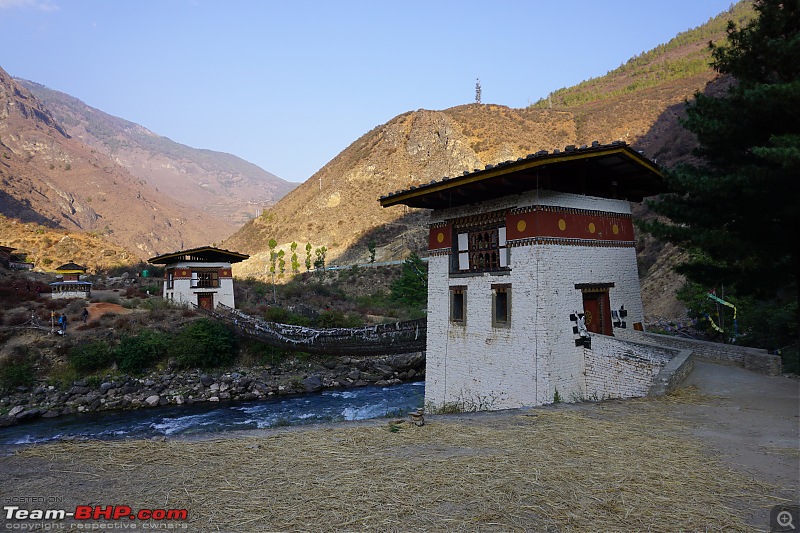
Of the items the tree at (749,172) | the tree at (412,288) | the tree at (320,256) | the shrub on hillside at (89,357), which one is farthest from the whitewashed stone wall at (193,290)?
the tree at (749,172)

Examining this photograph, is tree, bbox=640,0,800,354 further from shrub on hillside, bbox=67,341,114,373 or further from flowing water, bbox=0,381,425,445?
shrub on hillside, bbox=67,341,114,373

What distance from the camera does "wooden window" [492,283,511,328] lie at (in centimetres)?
1265

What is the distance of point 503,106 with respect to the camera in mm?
104188

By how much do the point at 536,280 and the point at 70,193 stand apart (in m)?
149

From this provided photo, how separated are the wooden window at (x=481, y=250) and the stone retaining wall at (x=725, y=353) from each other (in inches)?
167

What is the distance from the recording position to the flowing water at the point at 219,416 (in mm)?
19344

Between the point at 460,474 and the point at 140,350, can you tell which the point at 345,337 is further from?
the point at 460,474

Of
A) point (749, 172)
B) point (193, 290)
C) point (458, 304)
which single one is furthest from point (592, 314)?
point (193, 290)

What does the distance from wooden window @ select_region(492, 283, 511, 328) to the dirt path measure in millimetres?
4685

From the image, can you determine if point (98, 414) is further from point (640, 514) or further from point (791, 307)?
point (791, 307)

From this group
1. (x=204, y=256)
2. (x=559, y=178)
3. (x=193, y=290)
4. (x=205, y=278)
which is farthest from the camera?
(x=204, y=256)

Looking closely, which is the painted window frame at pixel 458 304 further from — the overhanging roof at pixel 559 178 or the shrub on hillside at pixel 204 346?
the shrub on hillside at pixel 204 346

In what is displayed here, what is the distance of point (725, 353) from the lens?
1191 centimetres

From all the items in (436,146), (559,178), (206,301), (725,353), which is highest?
(436,146)
